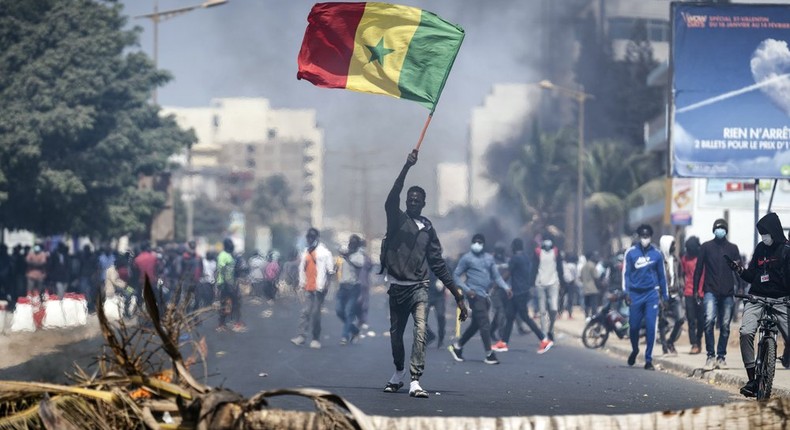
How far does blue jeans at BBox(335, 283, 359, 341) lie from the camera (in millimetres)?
22438

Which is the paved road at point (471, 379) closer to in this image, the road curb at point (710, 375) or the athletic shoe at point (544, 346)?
the athletic shoe at point (544, 346)

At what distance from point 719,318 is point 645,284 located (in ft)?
3.25

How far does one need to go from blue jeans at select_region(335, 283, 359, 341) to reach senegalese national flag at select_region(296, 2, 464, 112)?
9161 mm

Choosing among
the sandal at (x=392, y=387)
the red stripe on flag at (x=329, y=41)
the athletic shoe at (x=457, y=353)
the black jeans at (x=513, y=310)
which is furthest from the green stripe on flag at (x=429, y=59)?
the black jeans at (x=513, y=310)

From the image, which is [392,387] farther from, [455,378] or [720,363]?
[720,363]

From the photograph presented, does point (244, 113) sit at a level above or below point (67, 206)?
above

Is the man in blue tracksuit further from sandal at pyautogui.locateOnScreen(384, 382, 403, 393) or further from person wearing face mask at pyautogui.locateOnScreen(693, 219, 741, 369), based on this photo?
sandal at pyautogui.locateOnScreen(384, 382, 403, 393)

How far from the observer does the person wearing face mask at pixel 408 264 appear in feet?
39.7

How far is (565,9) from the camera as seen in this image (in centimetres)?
7306

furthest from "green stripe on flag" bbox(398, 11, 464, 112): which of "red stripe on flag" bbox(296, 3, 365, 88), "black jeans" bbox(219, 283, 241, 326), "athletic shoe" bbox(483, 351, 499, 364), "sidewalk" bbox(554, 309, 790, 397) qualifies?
"black jeans" bbox(219, 283, 241, 326)

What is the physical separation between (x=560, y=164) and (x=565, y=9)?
7829 millimetres

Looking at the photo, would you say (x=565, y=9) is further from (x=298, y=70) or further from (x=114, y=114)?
(x=298, y=70)

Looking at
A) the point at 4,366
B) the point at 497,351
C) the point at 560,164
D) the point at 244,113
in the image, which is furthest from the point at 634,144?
the point at 244,113

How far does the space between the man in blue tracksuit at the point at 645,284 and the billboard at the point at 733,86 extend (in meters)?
4.90
